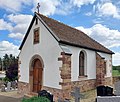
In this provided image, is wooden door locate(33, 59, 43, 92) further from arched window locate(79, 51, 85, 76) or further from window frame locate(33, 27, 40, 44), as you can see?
arched window locate(79, 51, 85, 76)

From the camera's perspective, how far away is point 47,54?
1506 cm

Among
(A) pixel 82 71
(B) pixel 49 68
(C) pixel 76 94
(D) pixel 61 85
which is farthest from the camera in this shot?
(A) pixel 82 71

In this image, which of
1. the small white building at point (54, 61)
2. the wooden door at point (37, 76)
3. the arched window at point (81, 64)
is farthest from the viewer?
the arched window at point (81, 64)

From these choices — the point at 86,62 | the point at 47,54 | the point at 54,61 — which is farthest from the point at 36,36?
the point at 86,62

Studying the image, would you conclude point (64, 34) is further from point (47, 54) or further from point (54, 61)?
point (54, 61)

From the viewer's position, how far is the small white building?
13875mm

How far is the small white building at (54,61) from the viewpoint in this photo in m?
13.9

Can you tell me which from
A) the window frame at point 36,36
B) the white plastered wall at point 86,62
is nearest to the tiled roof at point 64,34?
the white plastered wall at point 86,62

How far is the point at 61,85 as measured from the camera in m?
13.5

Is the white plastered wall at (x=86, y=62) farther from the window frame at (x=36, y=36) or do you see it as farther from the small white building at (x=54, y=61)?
the window frame at (x=36, y=36)

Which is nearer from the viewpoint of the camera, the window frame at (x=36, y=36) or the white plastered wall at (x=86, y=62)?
the white plastered wall at (x=86, y=62)

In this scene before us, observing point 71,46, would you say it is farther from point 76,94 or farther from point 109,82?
point 109,82

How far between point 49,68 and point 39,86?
2321 millimetres

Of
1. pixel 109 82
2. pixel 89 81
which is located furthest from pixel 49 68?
pixel 109 82
